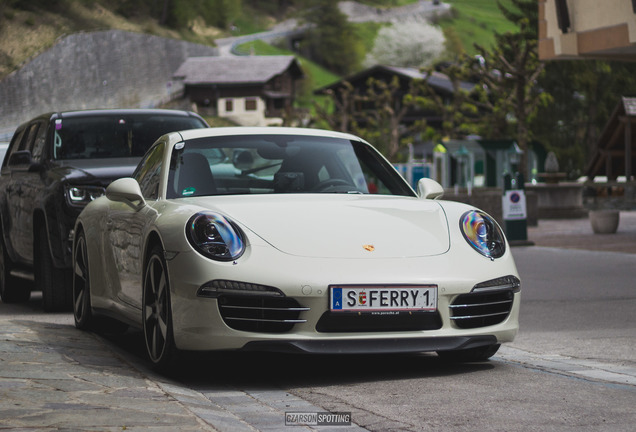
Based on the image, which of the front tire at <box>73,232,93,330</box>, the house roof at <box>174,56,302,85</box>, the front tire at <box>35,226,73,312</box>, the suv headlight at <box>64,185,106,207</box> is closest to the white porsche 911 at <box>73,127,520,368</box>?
the front tire at <box>73,232,93,330</box>

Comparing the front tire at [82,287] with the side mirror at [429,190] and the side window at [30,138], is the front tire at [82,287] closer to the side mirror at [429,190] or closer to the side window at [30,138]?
the side mirror at [429,190]

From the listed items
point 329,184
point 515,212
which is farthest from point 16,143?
point 515,212

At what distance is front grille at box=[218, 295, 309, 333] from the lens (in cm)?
593

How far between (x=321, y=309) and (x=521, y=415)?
1264 millimetres

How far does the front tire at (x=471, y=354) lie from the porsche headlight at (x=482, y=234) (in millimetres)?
585

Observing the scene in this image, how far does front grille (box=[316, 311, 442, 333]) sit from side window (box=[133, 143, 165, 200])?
1.62 metres

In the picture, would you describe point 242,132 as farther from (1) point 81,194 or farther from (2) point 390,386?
(1) point 81,194

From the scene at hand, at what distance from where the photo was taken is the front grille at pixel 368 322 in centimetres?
595

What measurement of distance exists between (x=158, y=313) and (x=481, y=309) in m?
1.70

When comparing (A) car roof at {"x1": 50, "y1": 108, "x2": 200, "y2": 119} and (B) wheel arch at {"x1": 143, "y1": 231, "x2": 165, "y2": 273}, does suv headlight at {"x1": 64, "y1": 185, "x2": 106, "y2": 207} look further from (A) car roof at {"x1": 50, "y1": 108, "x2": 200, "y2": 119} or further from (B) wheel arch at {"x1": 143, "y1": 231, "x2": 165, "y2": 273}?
(B) wheel arch at {"x1": 143, "y1": 231, "x2": 165, "y2": 273}

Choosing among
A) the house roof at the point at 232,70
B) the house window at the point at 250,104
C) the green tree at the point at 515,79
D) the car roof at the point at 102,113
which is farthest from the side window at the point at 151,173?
the house window at the point at 250,104

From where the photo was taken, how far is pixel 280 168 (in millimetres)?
7285

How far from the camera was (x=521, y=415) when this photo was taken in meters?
5.04

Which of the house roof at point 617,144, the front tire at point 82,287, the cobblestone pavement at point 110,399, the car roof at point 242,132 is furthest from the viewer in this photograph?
the house roof at point 617,144
